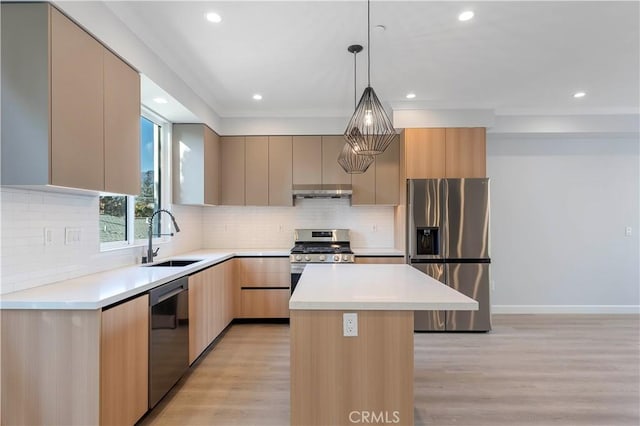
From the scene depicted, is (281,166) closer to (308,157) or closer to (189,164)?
(308,157)

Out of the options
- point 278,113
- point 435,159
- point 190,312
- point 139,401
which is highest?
point 278,113

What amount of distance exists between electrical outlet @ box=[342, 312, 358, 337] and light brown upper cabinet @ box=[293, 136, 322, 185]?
2887 millimetres

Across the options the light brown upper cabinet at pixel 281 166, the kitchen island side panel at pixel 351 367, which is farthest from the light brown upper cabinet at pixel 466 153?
the kitchen island side panel at pixel 351 367

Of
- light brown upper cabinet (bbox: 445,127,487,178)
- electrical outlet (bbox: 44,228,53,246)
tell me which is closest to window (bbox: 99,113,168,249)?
electrical outlet (bbox: 44,228,53,246)

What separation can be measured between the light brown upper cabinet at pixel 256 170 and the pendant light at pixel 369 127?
2.34 meters

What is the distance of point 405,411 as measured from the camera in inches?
69.1

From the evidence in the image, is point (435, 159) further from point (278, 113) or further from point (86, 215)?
point (86, 215)

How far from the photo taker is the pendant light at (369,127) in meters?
2.02

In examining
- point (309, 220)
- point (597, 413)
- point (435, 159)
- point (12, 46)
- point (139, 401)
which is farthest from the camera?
point (309, 220)

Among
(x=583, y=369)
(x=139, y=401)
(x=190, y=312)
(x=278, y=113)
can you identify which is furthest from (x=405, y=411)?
(x=278, y=113)

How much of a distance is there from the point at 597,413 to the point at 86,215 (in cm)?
381

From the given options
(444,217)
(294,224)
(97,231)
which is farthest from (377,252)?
(97,231)

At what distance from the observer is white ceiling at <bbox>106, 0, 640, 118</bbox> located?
2.24 m

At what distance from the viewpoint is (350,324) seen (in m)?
1.74
